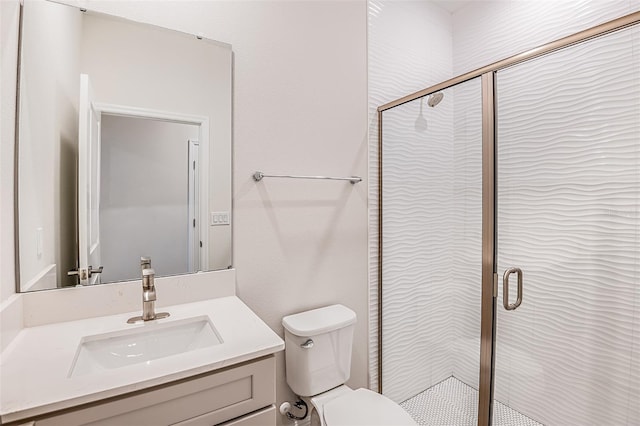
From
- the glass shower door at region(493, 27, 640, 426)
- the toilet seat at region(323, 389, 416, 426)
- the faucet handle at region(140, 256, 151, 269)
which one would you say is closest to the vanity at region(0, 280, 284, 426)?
the faucet handle at region(140, 256, 151, 269)

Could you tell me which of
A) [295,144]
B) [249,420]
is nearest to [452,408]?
[249,420]

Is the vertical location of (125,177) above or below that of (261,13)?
below

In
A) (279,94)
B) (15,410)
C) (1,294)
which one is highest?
(279,94)

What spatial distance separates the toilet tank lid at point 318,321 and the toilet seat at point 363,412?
30 cm

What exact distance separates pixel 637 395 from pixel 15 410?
6.73ft

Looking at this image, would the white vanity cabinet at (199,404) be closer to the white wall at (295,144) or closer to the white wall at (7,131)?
the white wall at (7,131)

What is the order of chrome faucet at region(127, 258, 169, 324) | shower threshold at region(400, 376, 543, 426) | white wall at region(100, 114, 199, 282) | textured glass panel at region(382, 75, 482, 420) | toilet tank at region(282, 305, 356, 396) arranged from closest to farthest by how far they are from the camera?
1. chrome faucet at region(127, 258, 169, 324)
2. white wall at region(100, 114, 199, 282)
3. toilet tank at region(282, 305, 356, 396)
4. shower threshold at region(400, 376, 543, 426)
5. textured glass panel at region(382, 75, 482, 420)

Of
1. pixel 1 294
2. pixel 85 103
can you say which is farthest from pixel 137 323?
pixel 85 103

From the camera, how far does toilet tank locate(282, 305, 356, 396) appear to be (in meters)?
1.44

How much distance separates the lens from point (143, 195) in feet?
4.05

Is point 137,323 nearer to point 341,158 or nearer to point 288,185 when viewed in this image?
point 288,185

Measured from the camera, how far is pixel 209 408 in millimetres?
835

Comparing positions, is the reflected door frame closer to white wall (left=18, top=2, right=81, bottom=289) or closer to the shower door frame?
white wall (left=18, top=2, right=81, bottom=289)

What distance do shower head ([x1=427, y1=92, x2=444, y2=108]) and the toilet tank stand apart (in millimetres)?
1200
